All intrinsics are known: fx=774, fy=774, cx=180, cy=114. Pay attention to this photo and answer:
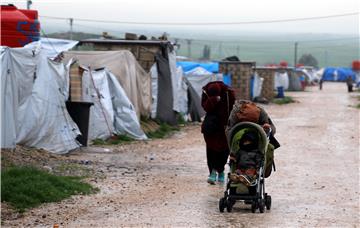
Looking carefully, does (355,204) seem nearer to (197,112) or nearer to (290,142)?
(290,142)

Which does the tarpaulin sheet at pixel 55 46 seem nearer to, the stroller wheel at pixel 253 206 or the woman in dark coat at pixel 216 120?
the woman in dark coat at pixel 216 120

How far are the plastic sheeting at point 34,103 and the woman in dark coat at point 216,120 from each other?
366 centimetres

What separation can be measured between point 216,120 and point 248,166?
2.13 m

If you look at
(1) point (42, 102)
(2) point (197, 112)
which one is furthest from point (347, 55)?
(1) point (42, 102)

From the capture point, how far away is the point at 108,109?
1783 cm

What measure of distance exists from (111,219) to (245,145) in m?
1.94

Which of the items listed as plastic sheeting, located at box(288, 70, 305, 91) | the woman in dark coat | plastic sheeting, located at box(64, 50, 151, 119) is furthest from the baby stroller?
plastic sheeting, located at box(288, 70, 305, 91)

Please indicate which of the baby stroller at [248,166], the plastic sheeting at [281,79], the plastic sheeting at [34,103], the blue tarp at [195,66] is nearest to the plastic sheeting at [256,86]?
the blue tarp at [195,66]

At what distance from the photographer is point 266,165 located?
1002 centimetres

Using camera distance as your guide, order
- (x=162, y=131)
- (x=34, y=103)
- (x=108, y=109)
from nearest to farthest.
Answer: (x=34, y=103) < (x=108, y=109) < (x=162, y=131)

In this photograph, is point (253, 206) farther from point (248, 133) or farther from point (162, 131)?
point (162, 131)

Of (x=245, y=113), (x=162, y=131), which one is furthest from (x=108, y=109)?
(x=245, y=113)

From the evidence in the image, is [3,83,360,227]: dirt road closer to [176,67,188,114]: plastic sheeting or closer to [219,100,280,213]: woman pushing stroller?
[219,100,280,213]: woman pushing stroller

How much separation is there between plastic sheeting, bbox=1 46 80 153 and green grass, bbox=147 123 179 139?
4210 millimetres
